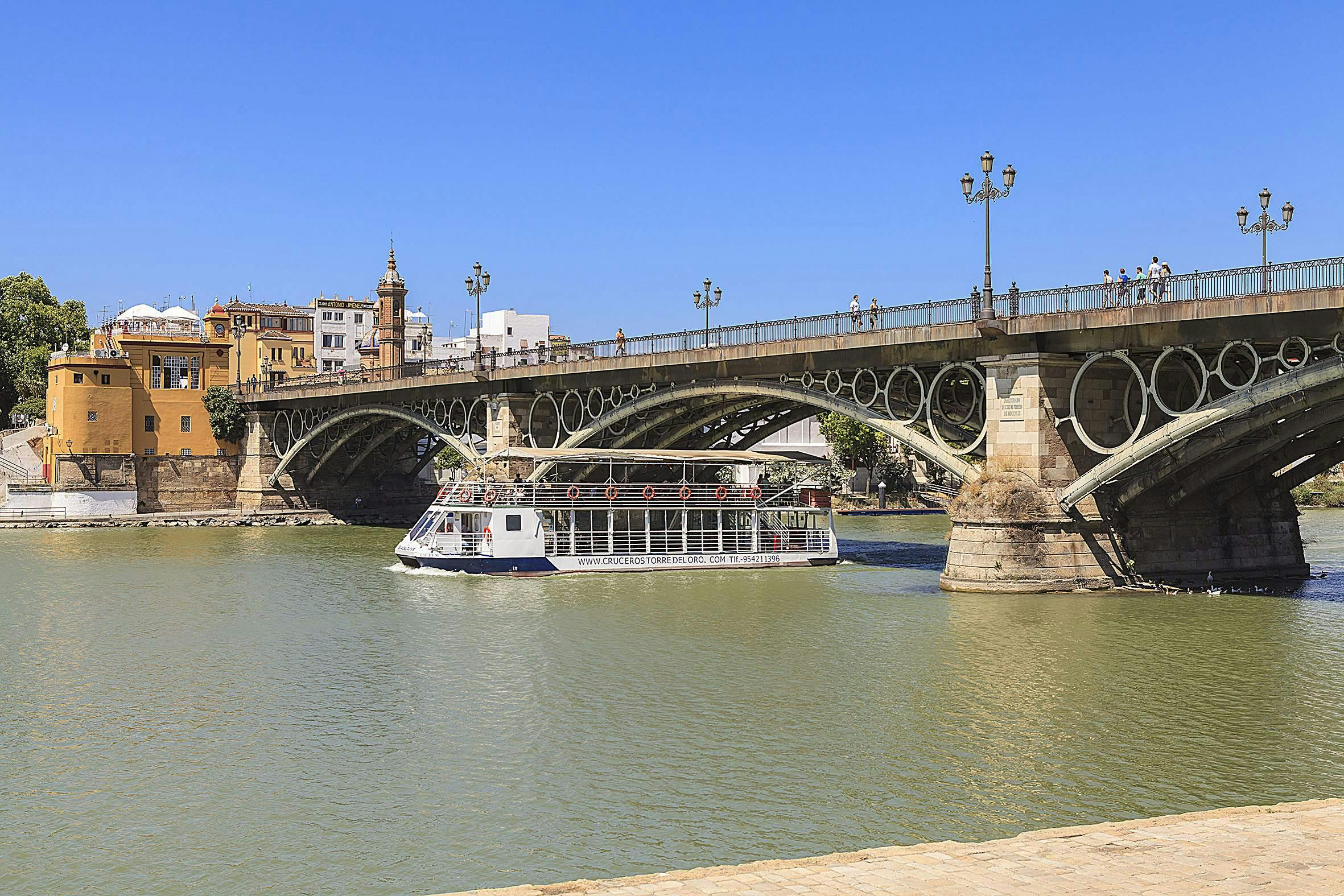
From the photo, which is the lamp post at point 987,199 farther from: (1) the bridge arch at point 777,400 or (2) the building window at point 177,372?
(2) the building window at point 177,372

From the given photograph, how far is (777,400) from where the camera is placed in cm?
5453

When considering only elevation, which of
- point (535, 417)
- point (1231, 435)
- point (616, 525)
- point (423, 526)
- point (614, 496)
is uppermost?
point (535, 417)

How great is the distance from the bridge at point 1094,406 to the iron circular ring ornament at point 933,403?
2.6 inches

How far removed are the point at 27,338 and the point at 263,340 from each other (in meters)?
18.3

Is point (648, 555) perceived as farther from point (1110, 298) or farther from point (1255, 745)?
→ point (1255, 745)

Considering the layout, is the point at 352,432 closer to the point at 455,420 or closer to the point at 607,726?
the point at 455,420

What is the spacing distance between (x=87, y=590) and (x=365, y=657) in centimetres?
1880

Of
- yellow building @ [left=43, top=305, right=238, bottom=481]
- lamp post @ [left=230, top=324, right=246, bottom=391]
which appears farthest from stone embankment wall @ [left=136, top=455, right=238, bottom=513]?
lamp post @ [left=230, top=324, right=246, bottom=391]

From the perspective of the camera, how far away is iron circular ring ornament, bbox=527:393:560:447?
6438 centimetres

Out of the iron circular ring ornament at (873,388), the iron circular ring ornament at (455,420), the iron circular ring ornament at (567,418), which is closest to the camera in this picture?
the iron circular ring ornament at (873,388)

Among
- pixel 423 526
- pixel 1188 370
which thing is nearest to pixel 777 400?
pixel 423 526

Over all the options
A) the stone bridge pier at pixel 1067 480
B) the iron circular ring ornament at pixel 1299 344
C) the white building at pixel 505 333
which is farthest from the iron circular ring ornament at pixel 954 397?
the white building at pixel 505 333

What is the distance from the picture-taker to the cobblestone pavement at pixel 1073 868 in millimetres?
13453

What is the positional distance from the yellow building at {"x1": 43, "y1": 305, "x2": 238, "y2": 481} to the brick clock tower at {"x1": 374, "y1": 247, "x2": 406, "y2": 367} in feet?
36.1
